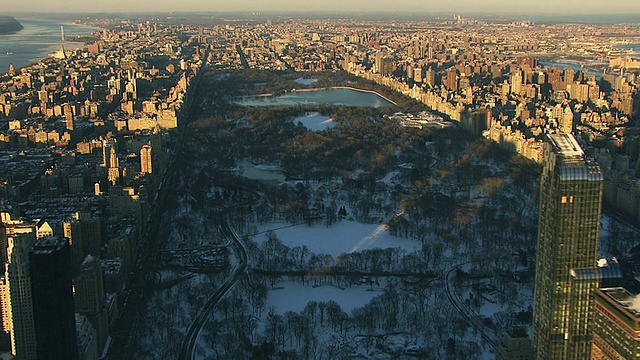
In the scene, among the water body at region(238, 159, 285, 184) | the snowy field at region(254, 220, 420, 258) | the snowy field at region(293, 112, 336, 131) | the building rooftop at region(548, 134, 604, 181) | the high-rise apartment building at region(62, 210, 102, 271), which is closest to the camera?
the building rooftop at region(548, 134, 604, 181)

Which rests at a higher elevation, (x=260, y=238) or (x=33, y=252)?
(x=33, y=252)

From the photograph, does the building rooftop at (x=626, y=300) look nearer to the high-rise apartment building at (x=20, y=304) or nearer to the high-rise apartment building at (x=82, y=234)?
the high-rise apartment building at (x=20, y=304)

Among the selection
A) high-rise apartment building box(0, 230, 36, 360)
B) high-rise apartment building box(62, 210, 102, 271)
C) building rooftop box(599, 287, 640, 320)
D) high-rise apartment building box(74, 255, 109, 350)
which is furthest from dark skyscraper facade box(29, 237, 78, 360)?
Result: building rooftop box(599, 287, 640, 320)

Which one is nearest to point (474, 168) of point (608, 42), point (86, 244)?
point (86, 244)

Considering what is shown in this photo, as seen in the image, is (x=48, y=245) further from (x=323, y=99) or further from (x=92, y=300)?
(x=323, y=99)

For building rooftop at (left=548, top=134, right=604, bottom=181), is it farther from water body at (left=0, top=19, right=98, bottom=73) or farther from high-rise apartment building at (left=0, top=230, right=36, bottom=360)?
water body at (left=0, top=19, right=98, bottom=73)

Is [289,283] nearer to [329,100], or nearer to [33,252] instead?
[33,252]
